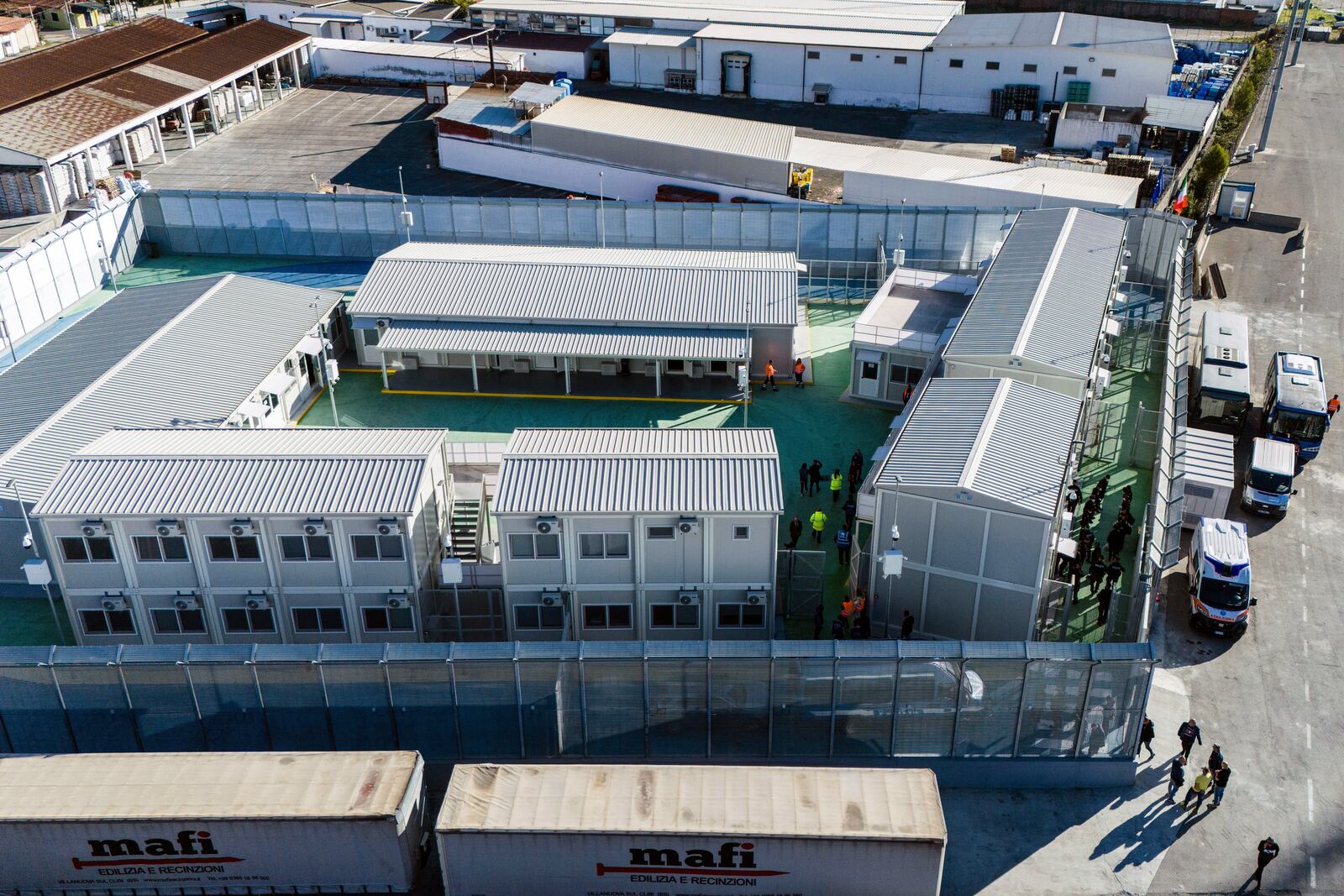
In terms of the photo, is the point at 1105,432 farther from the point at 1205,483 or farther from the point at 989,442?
the point at 989,442

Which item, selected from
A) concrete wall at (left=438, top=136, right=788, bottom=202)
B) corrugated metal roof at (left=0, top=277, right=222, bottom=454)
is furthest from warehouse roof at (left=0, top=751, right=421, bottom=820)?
concrete wall at (left=438, top=136, right=788, bottom=202)

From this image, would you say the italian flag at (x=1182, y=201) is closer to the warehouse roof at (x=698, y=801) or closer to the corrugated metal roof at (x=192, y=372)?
the corrugated metal roof at (x=192, y=372)

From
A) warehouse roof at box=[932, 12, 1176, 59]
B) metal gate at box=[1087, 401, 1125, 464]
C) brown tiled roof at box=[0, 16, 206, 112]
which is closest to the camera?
metal gate at box=[1087, 401, 1125, 464]

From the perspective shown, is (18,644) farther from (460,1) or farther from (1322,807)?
(460,1)

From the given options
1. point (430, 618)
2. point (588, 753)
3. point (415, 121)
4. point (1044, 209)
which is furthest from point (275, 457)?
point (415, 121)

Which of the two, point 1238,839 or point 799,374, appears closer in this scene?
point 1238,839

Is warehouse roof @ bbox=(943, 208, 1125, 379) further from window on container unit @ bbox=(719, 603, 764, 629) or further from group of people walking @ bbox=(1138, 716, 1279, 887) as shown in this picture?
group of people walking @ bbox=(1138, 716, 1279, 887)
